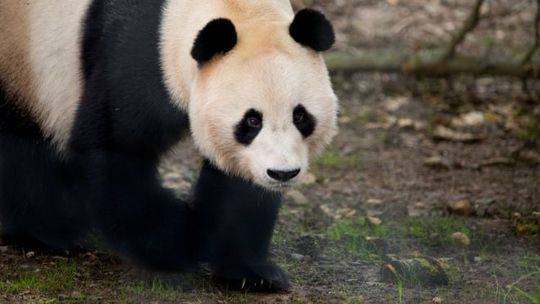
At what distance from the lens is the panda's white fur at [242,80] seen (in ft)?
13.9

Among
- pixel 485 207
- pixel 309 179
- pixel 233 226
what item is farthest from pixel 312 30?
pixel 309 179

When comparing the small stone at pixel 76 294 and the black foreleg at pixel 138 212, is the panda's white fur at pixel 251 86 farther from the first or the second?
the small stone at pixel 76 294

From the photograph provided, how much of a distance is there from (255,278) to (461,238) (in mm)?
1562

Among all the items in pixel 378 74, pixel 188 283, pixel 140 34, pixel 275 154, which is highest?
pixel 140 34

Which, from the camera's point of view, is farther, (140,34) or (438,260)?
(438,260)

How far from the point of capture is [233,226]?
5.02 metres

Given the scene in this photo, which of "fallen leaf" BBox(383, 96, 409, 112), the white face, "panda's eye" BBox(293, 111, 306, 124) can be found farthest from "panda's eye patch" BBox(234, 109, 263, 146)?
"fallen leaf" BBox(383, 96, 409, 112)

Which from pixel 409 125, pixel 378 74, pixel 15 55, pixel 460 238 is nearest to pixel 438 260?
pixel 460 238

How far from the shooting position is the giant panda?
4309mm

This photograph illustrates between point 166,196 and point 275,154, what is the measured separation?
0.92 meters

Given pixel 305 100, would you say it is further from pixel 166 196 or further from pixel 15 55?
pixel 15 55

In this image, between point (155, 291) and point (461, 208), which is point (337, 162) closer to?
point (461, 208)

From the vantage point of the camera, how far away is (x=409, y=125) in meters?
8.50

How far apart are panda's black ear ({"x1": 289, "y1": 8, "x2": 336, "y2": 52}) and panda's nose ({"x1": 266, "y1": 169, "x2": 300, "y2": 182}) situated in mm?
662
